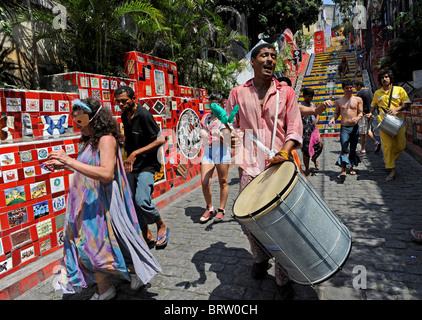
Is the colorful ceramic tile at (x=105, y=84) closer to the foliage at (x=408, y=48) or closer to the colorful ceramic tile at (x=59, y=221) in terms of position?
the colorful ceramic tile at (x=59, y=221)

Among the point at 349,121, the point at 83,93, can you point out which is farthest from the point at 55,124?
the point at 349,121

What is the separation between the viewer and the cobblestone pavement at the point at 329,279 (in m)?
2.82

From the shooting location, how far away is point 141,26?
724cm

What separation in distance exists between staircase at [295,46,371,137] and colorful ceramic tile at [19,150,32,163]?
38.9 feet

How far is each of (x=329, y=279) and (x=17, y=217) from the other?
10.6ft

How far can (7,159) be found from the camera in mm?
3289

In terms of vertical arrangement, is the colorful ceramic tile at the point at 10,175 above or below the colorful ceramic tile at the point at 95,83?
below

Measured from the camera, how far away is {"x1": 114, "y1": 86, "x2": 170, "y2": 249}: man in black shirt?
12.0ft

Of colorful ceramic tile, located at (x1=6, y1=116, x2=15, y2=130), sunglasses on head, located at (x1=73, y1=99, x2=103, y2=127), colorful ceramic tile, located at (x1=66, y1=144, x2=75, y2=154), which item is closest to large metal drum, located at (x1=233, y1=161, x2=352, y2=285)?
sunglasses on head, located at (x1=73, y1=99, x2=103, y2=127)

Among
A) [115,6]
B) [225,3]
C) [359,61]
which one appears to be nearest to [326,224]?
[115,6]

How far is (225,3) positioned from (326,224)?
17709 mm

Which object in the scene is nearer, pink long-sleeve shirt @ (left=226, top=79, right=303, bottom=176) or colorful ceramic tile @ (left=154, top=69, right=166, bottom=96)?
pink long-sleeve shirt @ (left=226, top=79, right=303, bottom=176)

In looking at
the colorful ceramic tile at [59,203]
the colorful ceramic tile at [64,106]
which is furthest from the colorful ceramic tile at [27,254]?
the colorful ceramic tile at [64,106]

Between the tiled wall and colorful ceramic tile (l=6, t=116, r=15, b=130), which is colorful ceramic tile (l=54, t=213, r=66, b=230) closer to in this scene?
the tiled wall
